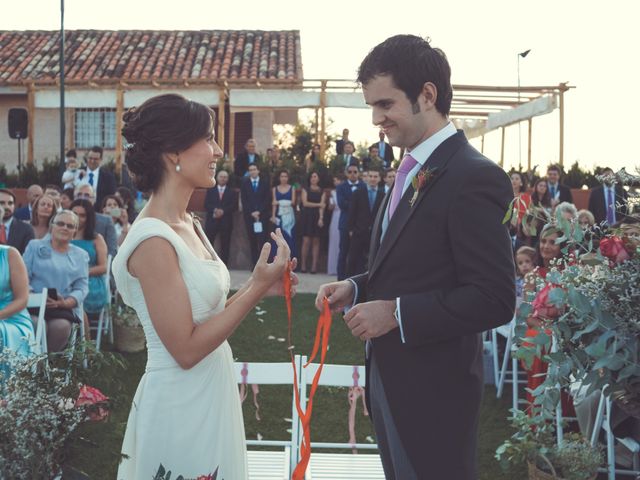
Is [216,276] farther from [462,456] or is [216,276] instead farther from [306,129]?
[306,129]

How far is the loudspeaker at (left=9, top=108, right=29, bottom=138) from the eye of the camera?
20969mm

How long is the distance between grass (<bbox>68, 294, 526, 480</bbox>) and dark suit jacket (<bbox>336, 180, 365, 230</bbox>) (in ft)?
10.3

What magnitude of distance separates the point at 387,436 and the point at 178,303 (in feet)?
2.61

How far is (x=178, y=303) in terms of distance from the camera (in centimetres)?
272

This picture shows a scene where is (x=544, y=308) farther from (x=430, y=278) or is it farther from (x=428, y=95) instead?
(x=428, y=95)

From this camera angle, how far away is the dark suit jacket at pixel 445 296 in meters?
2.45

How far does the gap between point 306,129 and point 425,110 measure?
34633mm

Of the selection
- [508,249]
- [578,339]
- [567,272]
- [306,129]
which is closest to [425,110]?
[508,249]

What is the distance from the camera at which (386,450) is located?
2.71 metres

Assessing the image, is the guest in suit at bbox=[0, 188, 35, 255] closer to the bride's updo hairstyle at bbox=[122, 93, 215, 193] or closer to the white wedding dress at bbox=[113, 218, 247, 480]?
the bride's updo hairstyle at bbox=[122, 93, 215, 193]

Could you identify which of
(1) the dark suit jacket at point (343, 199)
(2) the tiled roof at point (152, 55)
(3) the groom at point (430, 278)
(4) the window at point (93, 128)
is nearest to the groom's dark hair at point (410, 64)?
(3) the groom at point (430, 278)

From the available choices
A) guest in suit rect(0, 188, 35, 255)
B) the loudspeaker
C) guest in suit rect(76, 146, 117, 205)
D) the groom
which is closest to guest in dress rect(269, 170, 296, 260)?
guest in suit rect(76, 146, 117, 205)

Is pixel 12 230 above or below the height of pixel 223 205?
below

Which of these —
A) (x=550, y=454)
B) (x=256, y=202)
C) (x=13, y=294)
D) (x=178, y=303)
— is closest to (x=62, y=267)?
(x=13, y=294)
